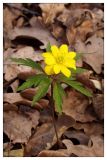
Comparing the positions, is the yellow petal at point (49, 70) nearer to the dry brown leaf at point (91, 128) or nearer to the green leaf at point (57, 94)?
the green leaf at point (57, 94)

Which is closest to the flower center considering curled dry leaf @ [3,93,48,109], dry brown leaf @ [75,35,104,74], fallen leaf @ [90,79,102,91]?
curled dry leaf @ [3,93,48,109]

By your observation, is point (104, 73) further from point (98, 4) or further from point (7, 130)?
point (98, 4)

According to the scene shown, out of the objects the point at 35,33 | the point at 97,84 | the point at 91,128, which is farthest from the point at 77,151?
the point at 35,33

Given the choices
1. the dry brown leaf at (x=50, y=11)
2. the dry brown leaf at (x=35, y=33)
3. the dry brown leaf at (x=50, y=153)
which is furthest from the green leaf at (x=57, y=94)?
the dry brown leaf at (x=50, y=11)

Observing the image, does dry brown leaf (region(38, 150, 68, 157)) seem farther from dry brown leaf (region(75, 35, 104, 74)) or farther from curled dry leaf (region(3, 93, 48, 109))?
dry brown leaf (region(75, 35, 104, 74))

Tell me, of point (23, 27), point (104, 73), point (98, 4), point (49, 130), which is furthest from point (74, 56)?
point (98, 4)

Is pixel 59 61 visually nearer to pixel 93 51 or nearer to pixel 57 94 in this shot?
pixel 57 94
